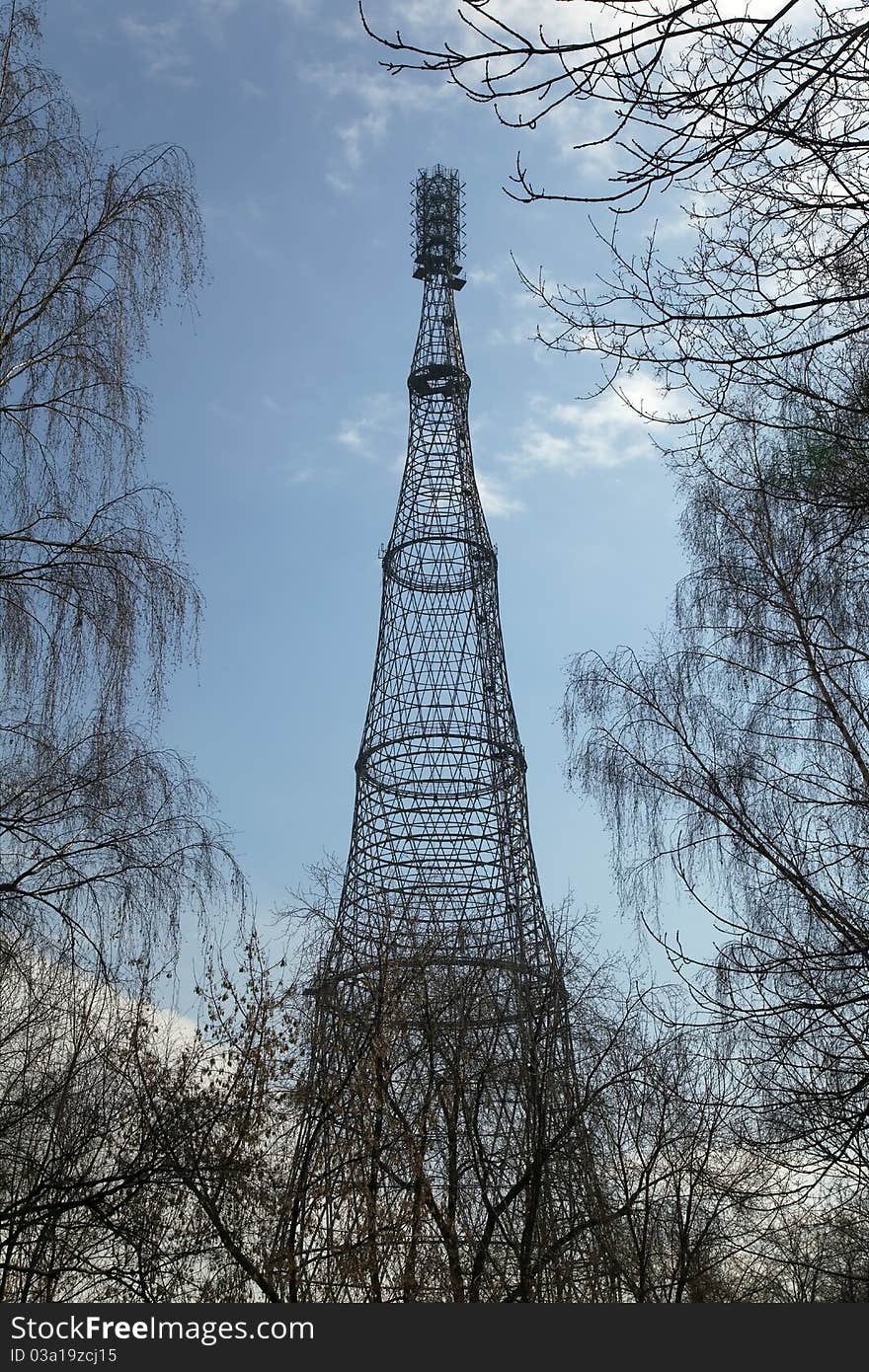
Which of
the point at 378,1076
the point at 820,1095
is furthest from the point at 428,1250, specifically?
the point at 820,1095

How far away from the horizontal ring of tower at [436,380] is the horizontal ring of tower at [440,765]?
6072mm

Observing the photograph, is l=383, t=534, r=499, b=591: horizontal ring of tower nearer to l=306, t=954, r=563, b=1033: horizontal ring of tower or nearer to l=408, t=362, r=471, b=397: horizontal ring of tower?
l=408, t=362, r=471, b=397: horizontal ring of tower

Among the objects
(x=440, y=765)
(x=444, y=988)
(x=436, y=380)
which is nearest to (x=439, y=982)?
(x=444, y=988)

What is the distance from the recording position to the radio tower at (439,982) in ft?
32.0

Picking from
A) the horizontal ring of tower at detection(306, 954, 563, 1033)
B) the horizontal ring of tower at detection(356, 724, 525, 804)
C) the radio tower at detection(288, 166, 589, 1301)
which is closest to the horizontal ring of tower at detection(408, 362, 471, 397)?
the radio tower at detection(288, 166, 589, 1301)

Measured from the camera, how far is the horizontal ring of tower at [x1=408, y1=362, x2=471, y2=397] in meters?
20.7

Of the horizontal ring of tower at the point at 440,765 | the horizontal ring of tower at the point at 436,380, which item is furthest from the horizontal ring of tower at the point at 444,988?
the horizontal ring of tower at the point at 436,380

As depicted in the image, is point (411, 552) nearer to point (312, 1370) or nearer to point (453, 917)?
point (453, 917)

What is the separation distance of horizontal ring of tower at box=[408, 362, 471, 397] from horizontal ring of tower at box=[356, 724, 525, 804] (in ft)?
19.9

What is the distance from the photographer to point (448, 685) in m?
18.4

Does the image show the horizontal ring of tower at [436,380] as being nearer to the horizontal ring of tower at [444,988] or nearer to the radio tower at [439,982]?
the radio tower at [439,982]

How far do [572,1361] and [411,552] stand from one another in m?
15.0

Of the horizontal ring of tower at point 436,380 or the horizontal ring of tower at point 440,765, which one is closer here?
the horizontal ring of tower at point 440,765

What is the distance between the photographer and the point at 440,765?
17828mm
